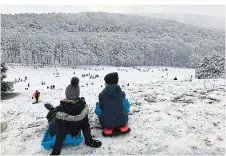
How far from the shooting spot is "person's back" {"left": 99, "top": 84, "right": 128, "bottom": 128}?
296 inches

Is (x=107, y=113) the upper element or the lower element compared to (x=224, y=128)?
upper

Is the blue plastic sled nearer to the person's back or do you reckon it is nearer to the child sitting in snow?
the child sitting in snow

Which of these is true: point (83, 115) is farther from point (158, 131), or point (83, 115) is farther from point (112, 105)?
point (158, 131)

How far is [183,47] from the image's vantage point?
179375mm

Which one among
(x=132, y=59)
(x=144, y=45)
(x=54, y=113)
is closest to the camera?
(x=54, y=113)

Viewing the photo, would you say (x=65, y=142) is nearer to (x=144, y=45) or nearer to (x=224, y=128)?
(x=224, y=128)

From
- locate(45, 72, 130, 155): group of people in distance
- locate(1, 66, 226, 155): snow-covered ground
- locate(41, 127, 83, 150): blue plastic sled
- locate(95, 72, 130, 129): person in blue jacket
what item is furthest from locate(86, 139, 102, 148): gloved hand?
locate(95, 72, 130, 129): person in blue jacket

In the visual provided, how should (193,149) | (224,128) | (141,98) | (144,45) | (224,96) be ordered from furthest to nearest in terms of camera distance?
(144,45), (141,98), (224,96), (224,128), (193,149)

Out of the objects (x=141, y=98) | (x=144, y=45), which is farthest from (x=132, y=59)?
(x=141, y=98)

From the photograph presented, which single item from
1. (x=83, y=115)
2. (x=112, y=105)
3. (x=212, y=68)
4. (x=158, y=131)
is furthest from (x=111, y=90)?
(x=212, y=68)

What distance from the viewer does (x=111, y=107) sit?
7.53 meters

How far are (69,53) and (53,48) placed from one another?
32.9ft

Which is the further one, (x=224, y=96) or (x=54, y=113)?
(x=224, y=96)

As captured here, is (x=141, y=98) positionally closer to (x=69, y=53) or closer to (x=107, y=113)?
(x=107, y=113)
